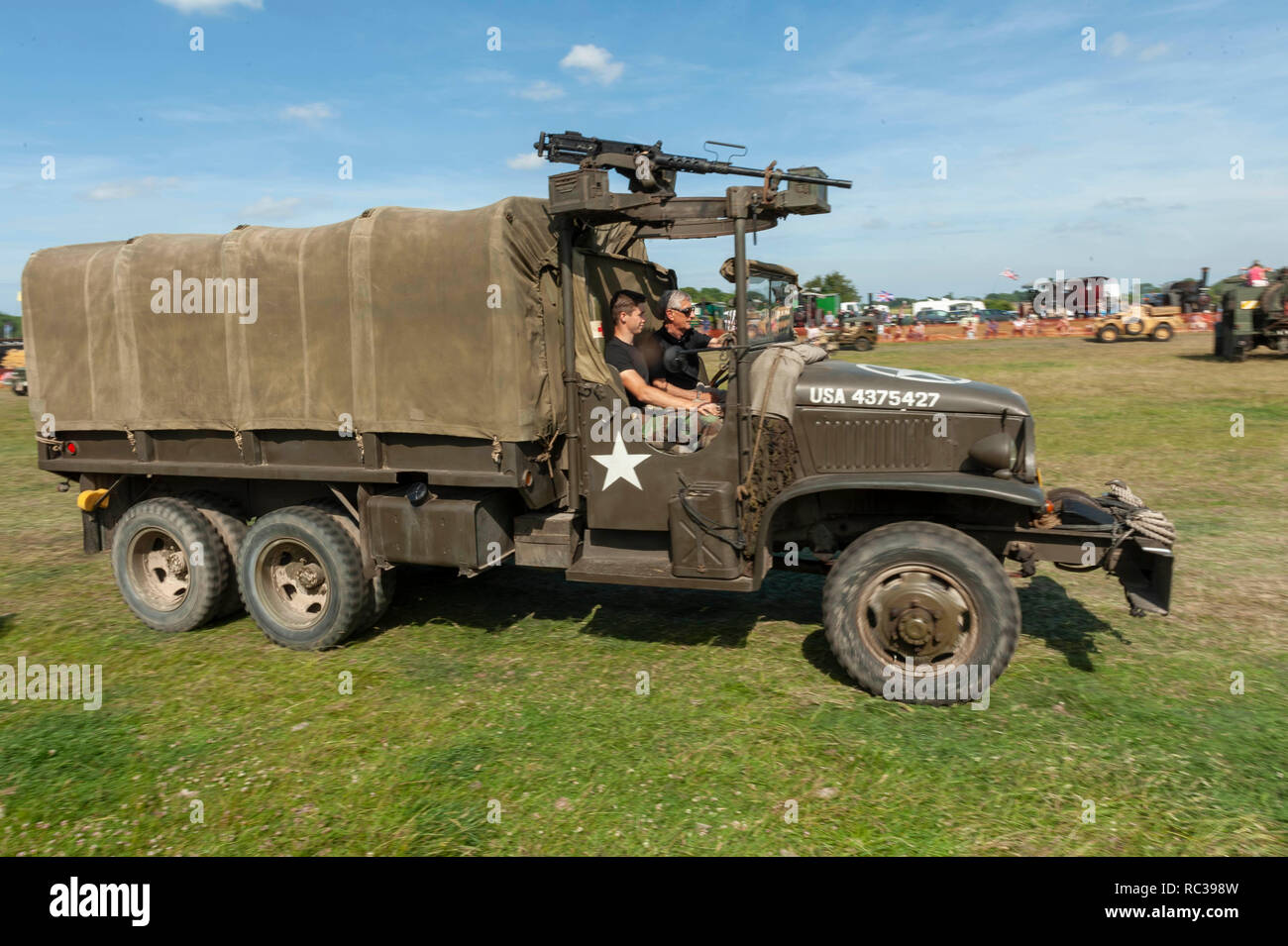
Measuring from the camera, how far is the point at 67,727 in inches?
203

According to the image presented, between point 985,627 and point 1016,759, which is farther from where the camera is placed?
point 985,627

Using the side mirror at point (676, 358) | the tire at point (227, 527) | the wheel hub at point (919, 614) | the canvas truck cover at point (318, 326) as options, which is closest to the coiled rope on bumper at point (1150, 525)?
the wheel hub at point (919, 614)

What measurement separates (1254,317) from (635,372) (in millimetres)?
23339

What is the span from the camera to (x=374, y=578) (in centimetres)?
633

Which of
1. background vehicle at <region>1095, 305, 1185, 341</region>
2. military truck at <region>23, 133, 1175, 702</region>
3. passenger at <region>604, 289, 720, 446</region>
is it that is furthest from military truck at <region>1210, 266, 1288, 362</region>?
passenger at <region>604, 289, 720, 446</region>

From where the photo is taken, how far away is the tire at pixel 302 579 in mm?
6184

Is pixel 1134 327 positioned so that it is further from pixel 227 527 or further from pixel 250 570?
pixel 250 570

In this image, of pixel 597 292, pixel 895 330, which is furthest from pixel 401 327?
pixel 895 330

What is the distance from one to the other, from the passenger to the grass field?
165 centimetres

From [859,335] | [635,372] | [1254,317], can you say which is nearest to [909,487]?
[635,372]

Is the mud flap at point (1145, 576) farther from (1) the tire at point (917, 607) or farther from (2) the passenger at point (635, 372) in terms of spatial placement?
(2) the passenger at point (635, 372)

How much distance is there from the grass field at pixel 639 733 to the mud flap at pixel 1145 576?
1.75 ft
